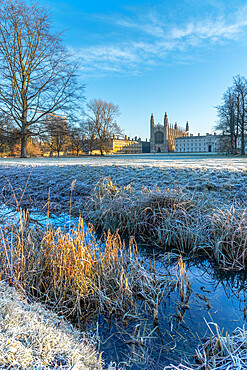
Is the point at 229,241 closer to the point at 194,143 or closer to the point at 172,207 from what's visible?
the point at 172,207

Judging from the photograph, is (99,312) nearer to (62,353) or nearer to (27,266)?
(62,353)

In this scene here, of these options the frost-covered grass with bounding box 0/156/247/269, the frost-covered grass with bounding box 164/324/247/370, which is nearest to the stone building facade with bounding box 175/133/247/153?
the frost-covered grass with bounding box 0/156/247/269

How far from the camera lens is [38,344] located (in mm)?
1387

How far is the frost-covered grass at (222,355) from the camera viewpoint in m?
1.38

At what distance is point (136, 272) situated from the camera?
2504 millimetres

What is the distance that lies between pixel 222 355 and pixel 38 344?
3.75 ft

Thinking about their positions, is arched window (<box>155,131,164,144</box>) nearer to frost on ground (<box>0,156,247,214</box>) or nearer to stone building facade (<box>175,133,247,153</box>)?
stone building facade (<box>175,133,247,153</box>)

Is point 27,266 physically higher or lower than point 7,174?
lower

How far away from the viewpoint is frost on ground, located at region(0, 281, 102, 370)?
1.24m

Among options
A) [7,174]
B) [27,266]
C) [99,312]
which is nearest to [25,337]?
[99,312]

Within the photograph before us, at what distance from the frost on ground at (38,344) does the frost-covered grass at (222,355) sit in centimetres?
52

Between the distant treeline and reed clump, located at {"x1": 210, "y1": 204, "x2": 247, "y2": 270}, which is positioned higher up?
the distant treeline

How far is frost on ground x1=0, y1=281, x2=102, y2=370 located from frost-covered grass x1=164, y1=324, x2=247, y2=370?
0.52 meters

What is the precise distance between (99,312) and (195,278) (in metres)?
1.28
